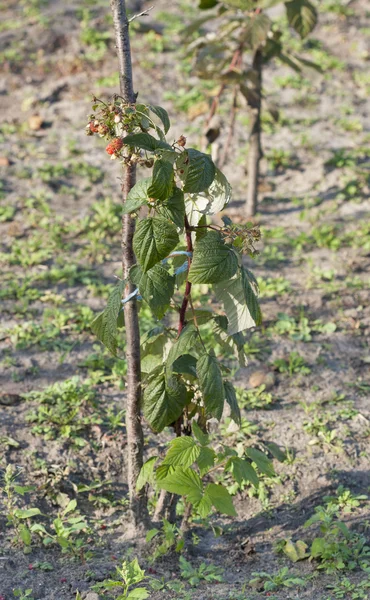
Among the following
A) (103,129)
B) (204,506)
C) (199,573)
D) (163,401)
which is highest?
(103,129)

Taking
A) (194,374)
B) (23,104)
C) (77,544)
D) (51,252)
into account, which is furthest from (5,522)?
(23,104)

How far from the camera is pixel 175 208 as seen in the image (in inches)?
106

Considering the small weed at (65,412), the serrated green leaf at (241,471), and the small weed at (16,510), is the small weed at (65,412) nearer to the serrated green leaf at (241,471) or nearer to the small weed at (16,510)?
the small weed at (16,510)

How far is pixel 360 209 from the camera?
6.51 metres

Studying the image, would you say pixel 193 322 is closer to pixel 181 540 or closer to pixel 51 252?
pixel 181 540

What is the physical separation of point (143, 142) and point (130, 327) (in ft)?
2.76

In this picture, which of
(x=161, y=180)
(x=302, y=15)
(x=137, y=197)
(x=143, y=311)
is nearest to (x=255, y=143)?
(x=302, y=15)

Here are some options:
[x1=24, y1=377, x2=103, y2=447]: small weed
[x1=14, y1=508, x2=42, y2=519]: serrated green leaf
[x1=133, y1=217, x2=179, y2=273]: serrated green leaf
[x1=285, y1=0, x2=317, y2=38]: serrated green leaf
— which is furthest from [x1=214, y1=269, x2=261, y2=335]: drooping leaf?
[x1=285, y1=0, x2=317, y2=38]: serrated green leaf

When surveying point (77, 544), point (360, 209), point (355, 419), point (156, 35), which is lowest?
point (77, 544)

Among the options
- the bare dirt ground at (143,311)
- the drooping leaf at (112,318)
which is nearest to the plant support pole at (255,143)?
the bare dirt ground at (143,311)

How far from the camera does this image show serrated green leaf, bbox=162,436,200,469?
9.57 ft

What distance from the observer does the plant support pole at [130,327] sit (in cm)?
283

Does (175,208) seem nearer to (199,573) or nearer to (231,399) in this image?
(231,399)

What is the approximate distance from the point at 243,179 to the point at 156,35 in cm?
269
